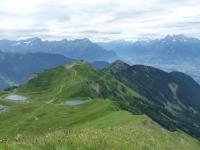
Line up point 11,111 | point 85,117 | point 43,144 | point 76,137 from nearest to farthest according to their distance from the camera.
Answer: point 43,144 < point 76,137 < point 85,117 < point 11,111

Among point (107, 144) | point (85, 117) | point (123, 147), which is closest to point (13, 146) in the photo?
point (107, 144)

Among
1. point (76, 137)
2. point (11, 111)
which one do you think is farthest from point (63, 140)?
point (11, 111)

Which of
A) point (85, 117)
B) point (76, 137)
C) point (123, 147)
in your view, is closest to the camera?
point (76, 137)

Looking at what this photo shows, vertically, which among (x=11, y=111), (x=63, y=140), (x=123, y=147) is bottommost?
(x=11, y=111)

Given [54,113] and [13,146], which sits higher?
[13,146]

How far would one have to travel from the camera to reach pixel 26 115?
6786 inches

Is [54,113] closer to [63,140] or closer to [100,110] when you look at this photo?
[100,110]

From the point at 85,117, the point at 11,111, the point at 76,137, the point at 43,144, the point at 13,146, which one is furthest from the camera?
the point at 11,111

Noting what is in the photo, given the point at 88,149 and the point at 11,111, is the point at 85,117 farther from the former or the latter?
the point at 88,149

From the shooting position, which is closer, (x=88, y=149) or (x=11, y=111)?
(x=88, y=149)

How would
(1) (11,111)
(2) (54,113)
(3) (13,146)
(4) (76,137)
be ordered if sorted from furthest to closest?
(1) (11,111), (2) (54,113), (4) (76,137), (3) (13,146)

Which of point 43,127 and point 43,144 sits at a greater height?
point 43,144

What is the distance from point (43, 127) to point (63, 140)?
111 metres

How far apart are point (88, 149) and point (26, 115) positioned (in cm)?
14686
